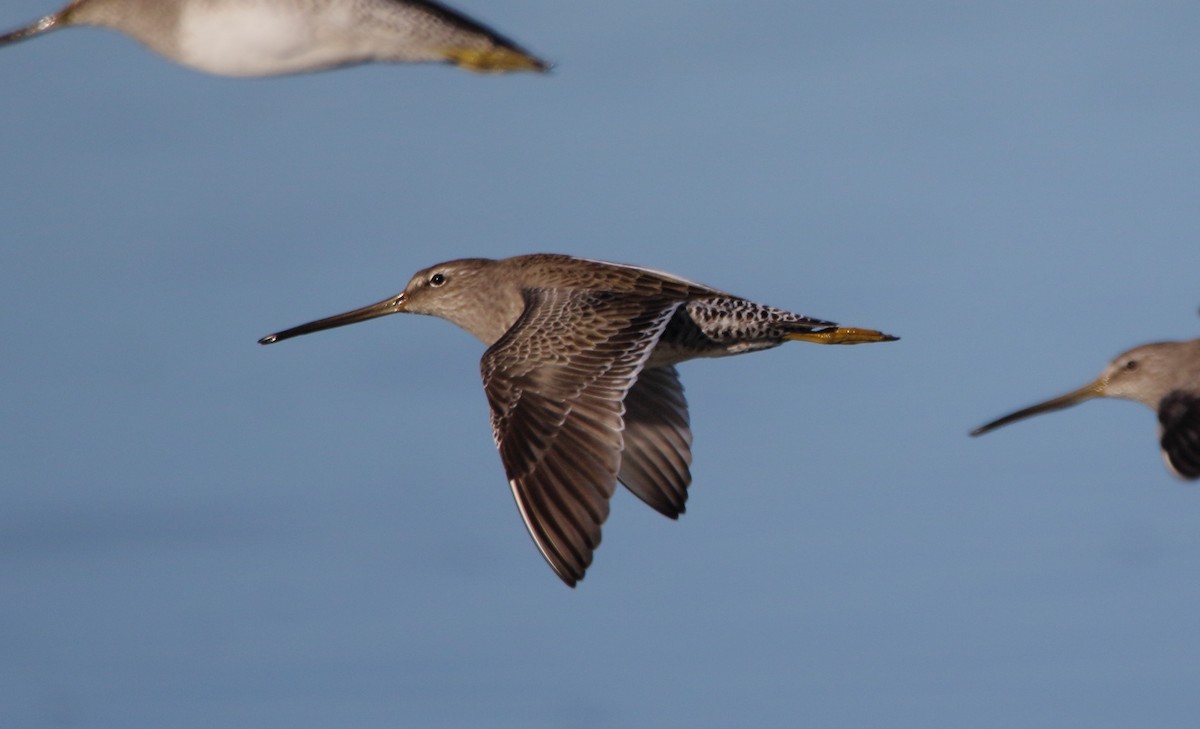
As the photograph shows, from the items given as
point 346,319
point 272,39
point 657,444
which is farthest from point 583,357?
point 346,319

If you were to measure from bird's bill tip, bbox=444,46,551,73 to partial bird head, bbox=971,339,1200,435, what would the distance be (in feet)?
22.9

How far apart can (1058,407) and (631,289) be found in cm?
520

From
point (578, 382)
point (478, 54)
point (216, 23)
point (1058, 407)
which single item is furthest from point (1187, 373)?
point (216, 23)

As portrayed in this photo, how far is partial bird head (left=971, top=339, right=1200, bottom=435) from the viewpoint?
17.2 meters

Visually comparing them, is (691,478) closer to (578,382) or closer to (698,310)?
(698,310)

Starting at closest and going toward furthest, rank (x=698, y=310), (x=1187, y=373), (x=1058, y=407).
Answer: (x=698, y=310)
(x=1187, y=373)
(x=1058, y=407)

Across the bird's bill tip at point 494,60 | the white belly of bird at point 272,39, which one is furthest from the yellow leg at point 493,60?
the white belly of bird at point 272,39

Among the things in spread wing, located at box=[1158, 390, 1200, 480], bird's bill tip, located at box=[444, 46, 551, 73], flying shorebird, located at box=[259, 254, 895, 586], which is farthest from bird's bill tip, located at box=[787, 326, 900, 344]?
bird's bill tip, located at box=[444, 46, 551, 73]

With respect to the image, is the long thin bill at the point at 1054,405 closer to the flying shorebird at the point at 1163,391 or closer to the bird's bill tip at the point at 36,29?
the flying shorebird at the point at 1163,391

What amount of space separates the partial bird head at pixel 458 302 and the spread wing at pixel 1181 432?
508 centimetres

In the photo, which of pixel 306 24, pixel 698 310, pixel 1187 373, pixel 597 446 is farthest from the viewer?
pixel 1187 373

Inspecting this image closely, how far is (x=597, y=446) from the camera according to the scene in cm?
1303

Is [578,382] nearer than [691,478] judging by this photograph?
Yes

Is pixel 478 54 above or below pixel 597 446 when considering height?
above
